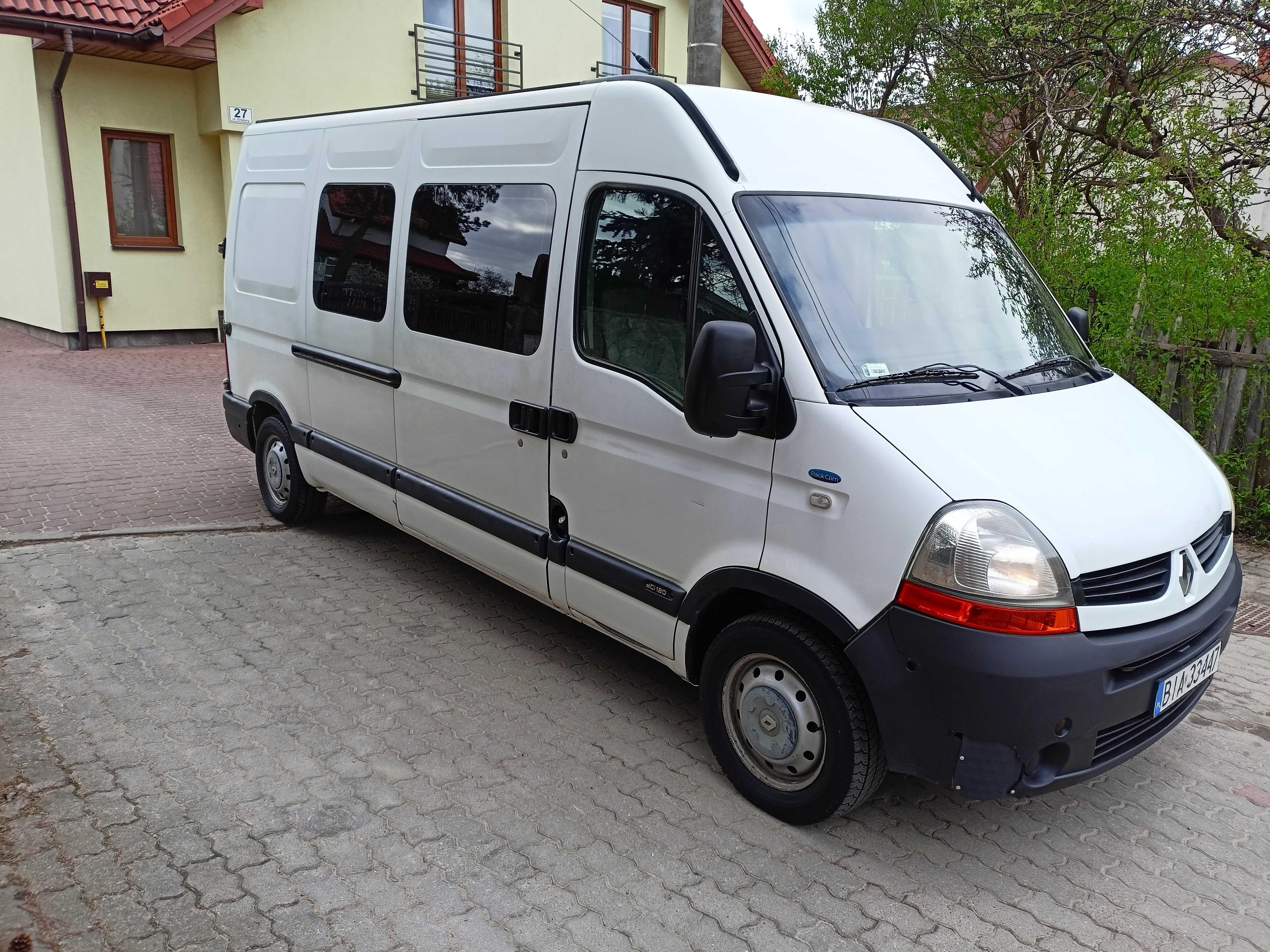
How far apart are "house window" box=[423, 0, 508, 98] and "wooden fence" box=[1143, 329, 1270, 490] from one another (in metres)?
12.8

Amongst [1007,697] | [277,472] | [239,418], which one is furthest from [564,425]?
[239,418]

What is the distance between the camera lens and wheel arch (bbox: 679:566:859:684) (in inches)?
Answer: 130

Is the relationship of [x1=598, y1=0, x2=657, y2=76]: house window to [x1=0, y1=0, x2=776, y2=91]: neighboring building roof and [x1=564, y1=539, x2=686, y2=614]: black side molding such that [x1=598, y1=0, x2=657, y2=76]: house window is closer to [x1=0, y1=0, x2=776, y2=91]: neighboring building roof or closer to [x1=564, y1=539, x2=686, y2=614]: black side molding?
[x1=0, y1=0, x2=776, y2=91]: neighboring building roof

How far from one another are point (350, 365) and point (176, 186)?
11.7 meters

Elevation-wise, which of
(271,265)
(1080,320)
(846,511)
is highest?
(271,265)

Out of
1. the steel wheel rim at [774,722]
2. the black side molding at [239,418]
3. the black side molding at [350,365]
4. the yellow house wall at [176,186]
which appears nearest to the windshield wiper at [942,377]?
the steel wheel rim at [774,722]

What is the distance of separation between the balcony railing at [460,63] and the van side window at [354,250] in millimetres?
11299

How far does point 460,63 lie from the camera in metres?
16.9

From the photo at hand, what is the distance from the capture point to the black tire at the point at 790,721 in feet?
11.0

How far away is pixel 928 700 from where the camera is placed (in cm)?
310

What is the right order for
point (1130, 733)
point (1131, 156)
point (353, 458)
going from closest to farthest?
1. point (1130, 733)
2. point (353, 458)
3. point (1131, 156)

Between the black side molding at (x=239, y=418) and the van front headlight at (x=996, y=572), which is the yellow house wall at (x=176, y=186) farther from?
the van front headlight at (x=996, y=572)

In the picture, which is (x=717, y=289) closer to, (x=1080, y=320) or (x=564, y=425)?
(x=564, y=425)

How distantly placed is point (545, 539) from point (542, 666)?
28.2 inches
